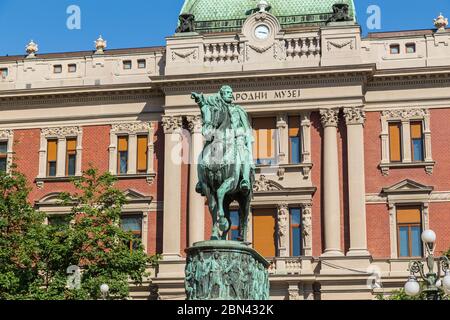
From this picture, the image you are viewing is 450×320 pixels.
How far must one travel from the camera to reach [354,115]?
39.7 m

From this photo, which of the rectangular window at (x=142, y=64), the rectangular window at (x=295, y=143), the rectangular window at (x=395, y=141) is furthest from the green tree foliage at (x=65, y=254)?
the rectangular window at (x=395, y=141)

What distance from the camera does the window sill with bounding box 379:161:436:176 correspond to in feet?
129

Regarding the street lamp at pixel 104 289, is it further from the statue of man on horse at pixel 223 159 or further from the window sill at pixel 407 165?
the statue of man on horse at pixel 223 159

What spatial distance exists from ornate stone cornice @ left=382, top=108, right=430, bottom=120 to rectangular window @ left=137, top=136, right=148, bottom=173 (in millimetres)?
10361

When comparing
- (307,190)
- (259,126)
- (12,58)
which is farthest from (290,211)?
(12,58)

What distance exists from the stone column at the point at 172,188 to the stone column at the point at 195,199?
52 centimetres

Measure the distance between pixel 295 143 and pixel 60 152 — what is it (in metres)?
10.5

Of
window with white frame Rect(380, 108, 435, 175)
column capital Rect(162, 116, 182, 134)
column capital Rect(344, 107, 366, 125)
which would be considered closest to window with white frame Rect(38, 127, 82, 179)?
column capital Rect(162, 116, 182, 134)

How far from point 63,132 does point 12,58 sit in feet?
15.4

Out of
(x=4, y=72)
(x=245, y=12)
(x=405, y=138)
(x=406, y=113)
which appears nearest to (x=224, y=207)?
(x=405, y=138)

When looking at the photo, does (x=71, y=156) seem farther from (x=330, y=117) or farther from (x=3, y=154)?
(x=330, y=117)

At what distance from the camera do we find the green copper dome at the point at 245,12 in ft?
140

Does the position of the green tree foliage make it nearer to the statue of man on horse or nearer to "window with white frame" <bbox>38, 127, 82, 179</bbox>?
"window with white frame" <bbox>38, 127, 82, 179</bbox>

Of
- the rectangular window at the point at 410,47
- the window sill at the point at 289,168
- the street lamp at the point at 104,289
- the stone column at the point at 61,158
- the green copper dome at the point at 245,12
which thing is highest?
the green copper dome at the point at 245,12
